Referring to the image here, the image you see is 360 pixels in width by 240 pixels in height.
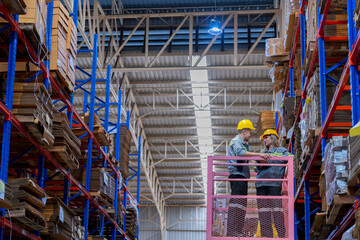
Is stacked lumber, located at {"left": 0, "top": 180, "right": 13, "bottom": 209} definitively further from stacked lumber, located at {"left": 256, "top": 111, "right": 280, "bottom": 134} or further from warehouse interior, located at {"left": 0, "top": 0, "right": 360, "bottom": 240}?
stacked lumber, located at {"left": 256, "top": 111, "right": 280, "bottom": 134}

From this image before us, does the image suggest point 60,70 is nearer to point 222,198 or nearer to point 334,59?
point 222,198

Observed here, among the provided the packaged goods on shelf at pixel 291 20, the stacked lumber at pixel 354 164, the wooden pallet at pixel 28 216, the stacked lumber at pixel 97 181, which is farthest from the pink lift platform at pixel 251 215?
the stacked lumber at pixel 97 181

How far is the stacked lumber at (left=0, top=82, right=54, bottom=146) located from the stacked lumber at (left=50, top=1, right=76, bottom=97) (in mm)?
1176

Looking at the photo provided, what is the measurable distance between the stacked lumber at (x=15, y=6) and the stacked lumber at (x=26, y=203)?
8.41 ft

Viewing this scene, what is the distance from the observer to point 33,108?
10.0m

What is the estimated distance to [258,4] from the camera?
23.8 metres

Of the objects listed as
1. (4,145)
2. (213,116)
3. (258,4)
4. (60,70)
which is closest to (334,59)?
(60,70)

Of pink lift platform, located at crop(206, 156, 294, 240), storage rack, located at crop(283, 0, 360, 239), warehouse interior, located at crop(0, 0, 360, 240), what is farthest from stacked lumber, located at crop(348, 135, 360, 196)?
pink lift platform, located at crop(206, 156, 294, 240)

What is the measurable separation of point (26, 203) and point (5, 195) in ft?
3.46

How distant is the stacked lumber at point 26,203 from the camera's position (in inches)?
368

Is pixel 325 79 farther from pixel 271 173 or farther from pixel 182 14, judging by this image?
pixel 182 14

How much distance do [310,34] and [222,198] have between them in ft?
11.3

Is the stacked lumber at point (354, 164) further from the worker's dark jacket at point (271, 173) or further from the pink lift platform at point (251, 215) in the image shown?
the worker's dark jacket at point (271, 173)

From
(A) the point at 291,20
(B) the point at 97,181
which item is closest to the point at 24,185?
(B) the point at 97,181
